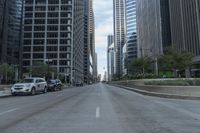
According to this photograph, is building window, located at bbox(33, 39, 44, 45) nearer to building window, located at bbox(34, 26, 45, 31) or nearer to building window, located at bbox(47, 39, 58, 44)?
building window, located at bbox(47, 39, 58, 44)

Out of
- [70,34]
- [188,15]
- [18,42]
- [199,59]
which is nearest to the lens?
[199,59]

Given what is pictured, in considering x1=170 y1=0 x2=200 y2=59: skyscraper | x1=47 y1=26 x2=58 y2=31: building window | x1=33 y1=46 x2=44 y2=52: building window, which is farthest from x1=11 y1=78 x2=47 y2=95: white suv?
x1=47 y1=26 x2=58 y2=31: building window

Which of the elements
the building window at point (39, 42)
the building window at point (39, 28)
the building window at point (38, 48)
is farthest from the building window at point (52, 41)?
the building window at point (39, 28)

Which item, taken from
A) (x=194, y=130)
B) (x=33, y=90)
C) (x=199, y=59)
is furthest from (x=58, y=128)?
(x=199, y=59)

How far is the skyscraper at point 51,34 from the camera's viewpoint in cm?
13250

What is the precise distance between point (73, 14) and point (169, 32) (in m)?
47.9

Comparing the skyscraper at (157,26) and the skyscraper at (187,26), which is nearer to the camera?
the skyscraper at (187,26)

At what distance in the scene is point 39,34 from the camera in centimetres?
13662

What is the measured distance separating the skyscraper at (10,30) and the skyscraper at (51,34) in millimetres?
29712

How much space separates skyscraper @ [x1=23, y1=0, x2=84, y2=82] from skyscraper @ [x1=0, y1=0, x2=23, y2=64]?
97.5ft

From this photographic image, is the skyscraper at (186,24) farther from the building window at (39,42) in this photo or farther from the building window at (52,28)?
the building window at (39,42)

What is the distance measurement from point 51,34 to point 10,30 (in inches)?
1585

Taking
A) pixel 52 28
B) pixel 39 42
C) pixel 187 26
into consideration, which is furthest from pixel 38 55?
pixel 187 26

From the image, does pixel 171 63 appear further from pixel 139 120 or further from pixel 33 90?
pixel 139 120
